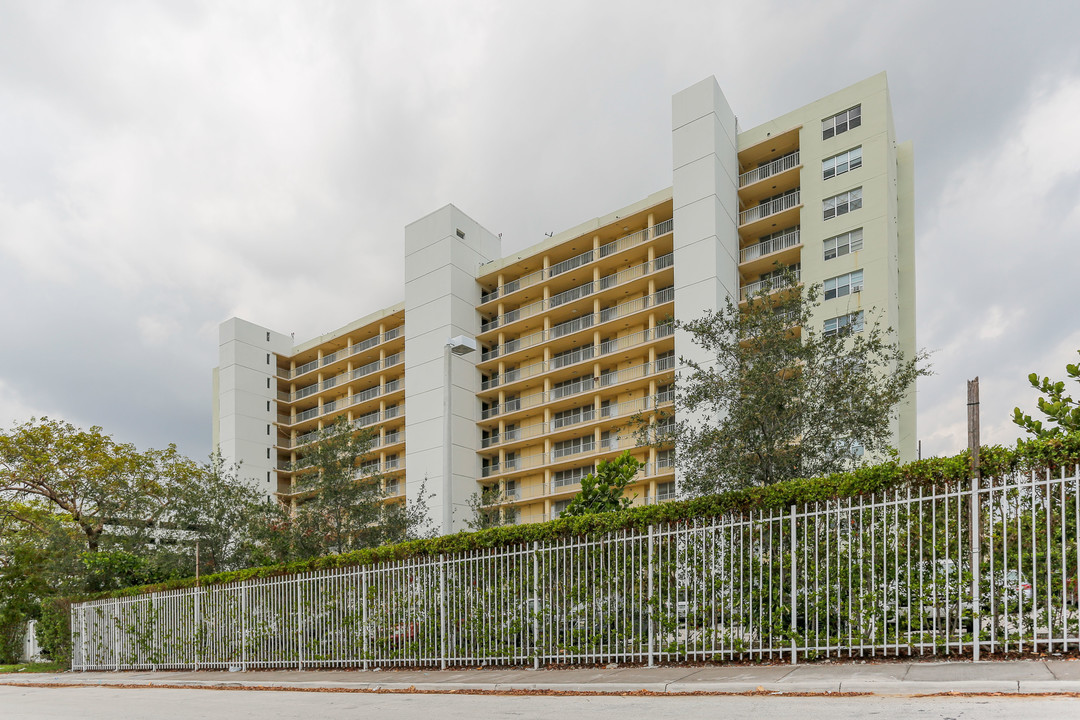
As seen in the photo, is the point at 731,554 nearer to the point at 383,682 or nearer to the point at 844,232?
the point at 383,682

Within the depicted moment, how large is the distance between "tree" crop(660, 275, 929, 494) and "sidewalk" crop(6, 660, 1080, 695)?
175 inches

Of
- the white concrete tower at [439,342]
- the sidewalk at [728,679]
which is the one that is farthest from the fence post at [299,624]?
the white concrete tower at [439,342]

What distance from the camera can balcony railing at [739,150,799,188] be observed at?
149 ft

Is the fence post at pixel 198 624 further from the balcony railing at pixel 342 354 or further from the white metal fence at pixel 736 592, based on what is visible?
the balcony railing at pixel 342 354

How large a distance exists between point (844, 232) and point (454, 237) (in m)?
27.8

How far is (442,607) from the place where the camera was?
15562 mm

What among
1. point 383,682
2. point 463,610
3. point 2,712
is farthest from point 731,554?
point 2,712

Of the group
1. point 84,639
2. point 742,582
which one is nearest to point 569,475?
point 84,639

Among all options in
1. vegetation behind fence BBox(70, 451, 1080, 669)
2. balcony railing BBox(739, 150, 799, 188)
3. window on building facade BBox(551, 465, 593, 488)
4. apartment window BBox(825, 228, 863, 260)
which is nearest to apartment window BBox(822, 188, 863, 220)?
apartment window BBox(825, 228, 863, 260)

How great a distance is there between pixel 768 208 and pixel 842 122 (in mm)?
6078

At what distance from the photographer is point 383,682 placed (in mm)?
14297

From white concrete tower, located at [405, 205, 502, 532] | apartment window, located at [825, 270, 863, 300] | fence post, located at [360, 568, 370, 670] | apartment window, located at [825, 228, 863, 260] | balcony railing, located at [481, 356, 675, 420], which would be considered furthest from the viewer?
white concrete tower, located at [405, 205, 502, 532]

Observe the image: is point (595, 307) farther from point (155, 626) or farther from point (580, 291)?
point (155, 626)

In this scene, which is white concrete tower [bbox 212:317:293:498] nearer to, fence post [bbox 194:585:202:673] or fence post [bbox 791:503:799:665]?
fence post [bbox 194:585:202:673]
